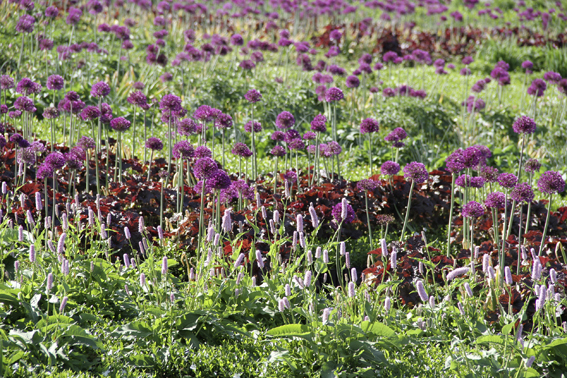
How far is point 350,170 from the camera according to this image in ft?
20.3

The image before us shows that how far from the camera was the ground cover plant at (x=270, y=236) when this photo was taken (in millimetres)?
2486

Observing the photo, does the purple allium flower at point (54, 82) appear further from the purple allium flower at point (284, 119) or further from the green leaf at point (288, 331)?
the green leaf at point (288, 331)

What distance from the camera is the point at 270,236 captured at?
12.8 feet

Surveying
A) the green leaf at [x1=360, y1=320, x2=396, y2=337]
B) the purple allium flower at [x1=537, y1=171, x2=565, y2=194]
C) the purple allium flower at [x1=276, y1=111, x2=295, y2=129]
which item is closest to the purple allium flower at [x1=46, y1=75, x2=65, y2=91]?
the purple allium flower at [x1=276, y1=111, x2=295, y2=129]

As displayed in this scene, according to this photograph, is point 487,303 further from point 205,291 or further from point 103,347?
point 103,347

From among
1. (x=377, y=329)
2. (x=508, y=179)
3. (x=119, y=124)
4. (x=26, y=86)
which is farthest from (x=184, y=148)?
(x=508, y=179)

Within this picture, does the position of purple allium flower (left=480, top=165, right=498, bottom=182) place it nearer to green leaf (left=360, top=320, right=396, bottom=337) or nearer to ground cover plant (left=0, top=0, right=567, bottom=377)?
ground cover plant (left=0, top=0, right=567, bottom=377)

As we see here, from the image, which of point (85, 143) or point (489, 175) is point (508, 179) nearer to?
point (489, 175)

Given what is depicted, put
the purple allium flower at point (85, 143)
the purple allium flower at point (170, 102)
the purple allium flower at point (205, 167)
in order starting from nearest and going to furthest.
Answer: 1. the purple allium flower at point (205, 167)
2. the purple allium flower at point (170, 102)
3. the purple allium flower at point (85, 143)

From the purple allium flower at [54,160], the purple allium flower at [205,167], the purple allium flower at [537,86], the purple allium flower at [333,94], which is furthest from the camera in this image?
the purple allium flower at [537,86]

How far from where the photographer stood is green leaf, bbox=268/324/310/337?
231 centimetres

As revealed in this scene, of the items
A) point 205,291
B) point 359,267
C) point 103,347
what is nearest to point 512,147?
point 359,267

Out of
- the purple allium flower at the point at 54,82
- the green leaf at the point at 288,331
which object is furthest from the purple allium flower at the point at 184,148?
the green leaf at the point at 288,331

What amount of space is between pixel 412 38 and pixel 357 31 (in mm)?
1683
